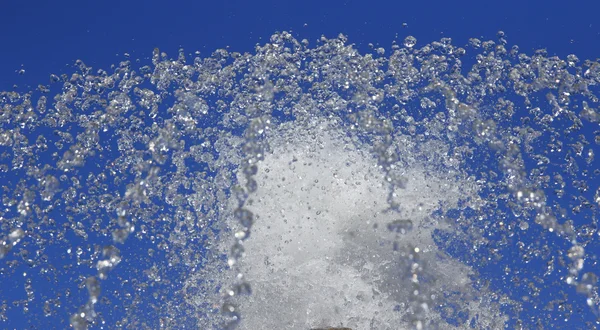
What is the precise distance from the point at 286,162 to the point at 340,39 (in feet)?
4.86

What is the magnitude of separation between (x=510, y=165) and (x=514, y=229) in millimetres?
708

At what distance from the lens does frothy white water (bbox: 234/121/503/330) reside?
23.4 ft

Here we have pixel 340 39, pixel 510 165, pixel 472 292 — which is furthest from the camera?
pixel 340 39

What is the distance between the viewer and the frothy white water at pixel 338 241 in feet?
23.4

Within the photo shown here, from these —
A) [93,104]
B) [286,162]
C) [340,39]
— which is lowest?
[286,162]

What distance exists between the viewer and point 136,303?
294 inches

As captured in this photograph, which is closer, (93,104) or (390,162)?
(390,162)

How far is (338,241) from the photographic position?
7.46 m

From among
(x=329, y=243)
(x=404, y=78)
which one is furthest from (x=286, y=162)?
(x=404, y=78)

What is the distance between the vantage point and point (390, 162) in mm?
7059

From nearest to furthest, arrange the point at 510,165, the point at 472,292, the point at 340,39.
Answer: the point at 510,165
the point at 472,292
the point at 340,39

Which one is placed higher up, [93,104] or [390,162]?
[93,104]

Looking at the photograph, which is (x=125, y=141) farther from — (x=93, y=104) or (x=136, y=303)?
(x=136, y=303)

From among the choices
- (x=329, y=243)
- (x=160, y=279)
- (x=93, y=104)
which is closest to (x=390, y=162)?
(x=329, y=243)
